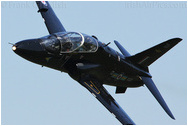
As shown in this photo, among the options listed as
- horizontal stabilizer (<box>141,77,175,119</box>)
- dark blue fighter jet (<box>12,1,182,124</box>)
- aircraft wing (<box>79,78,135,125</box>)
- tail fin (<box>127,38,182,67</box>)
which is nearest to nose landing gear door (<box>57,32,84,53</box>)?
dark blue fighter jet (<box>12,1,182,124</box>)

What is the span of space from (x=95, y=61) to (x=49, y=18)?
624 cm

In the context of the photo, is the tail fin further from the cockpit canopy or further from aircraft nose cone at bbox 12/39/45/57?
aircraft nose cone at bbox 12/39/45/57

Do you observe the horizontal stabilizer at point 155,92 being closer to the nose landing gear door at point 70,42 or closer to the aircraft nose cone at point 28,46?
the nose landing gear door at point 70,42

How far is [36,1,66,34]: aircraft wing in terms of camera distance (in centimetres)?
3378

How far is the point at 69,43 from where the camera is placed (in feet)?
94.7

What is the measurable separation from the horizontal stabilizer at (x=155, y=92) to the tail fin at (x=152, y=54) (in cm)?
108

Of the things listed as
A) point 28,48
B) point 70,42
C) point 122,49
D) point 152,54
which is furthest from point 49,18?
point 152,54

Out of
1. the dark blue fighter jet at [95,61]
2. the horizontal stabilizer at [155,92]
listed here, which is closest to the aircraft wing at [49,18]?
the dark blue fighter jet at [95,61]

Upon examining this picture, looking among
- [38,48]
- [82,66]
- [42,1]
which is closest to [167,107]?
[82,66]

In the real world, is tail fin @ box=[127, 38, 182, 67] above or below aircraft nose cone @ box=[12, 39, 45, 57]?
below

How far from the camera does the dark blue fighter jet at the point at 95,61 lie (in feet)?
93.9

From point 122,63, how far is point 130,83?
6.83 ft

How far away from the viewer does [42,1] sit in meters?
35.3

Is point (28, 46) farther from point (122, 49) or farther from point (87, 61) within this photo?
point (122, 49)
